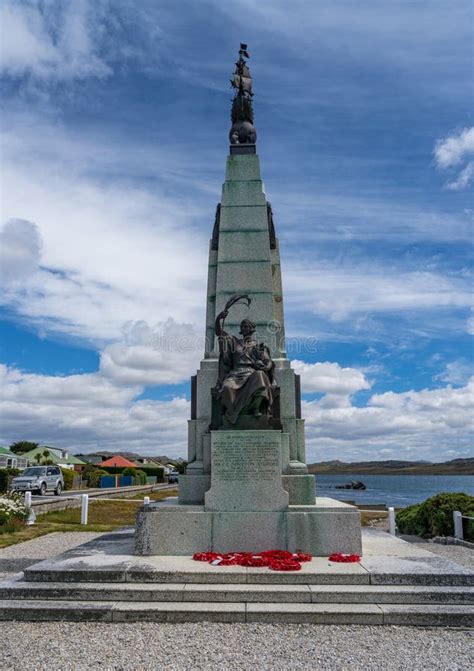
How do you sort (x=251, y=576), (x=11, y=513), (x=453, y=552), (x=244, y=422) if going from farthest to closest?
(x=11, y=513), (x=453, y=552), (x=244, y=422), (x=251, y=576)

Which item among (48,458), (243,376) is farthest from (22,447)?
(243,376)

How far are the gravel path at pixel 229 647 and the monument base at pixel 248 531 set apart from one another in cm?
211

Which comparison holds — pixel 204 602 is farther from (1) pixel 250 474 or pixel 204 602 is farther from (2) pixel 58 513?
(2) pixel 58 513

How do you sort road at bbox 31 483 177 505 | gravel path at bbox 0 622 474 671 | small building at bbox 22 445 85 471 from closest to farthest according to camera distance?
gravel path at bbox 0 622 474 671 < road at bbox 31 483 177 505 < small building at bbox 22 445 85 471

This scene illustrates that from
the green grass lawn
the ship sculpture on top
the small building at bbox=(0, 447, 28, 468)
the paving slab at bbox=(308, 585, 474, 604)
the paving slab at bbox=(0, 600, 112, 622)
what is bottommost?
the green grass lawn

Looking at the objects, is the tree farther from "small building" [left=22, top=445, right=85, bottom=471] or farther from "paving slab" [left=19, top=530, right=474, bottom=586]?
"paving slab" [left=19, top=530, right=474, bottom=586]

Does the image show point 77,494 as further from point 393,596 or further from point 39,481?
point 393,596

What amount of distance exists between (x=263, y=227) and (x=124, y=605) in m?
7.25

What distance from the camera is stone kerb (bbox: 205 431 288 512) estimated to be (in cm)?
877

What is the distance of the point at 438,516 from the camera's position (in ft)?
53.9

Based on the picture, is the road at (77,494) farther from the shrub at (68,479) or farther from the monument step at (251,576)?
the monument step at (251,576)

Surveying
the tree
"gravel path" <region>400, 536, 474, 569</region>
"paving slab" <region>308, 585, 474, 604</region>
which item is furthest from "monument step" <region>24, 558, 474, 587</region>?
the tree

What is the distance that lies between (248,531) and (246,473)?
84 cm

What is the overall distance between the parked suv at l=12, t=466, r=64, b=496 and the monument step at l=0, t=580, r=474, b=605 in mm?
23554
